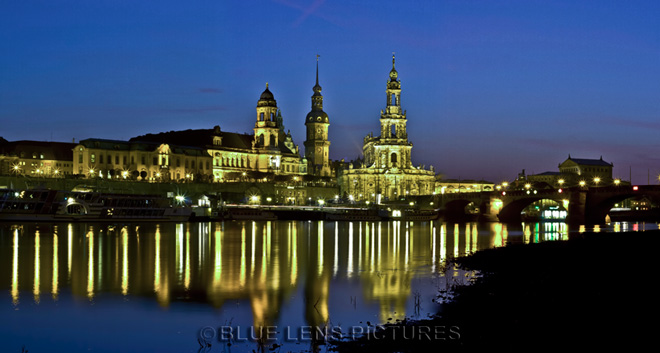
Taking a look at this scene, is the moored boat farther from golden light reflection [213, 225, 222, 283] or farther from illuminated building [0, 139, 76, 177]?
illuminated building [0, 139, 76, 177]

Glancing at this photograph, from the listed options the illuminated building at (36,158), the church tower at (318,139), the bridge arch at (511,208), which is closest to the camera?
the bridge arch at (511,208)

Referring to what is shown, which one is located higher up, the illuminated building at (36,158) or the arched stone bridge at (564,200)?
the illuminated building at (36,158)

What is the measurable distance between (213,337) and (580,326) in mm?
9794

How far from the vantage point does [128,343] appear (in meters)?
20.2

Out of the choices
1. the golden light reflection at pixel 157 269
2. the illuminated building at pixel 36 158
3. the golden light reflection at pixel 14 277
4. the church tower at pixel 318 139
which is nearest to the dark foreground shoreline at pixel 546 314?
the golden light reflection at pixel 157 269

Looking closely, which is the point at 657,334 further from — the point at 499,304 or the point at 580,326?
the point at 499,304

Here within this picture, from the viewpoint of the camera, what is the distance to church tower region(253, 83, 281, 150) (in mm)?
179750

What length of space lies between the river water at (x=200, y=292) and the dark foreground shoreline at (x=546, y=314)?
1.86 meters

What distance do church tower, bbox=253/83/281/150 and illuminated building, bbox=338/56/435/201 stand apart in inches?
890

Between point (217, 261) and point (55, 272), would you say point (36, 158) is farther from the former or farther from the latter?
point (55, 272)

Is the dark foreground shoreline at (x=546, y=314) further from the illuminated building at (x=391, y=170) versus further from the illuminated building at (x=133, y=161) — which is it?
the illuminated building at (x=391, y=170)

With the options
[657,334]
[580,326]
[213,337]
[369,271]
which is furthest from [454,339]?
[369,271]
